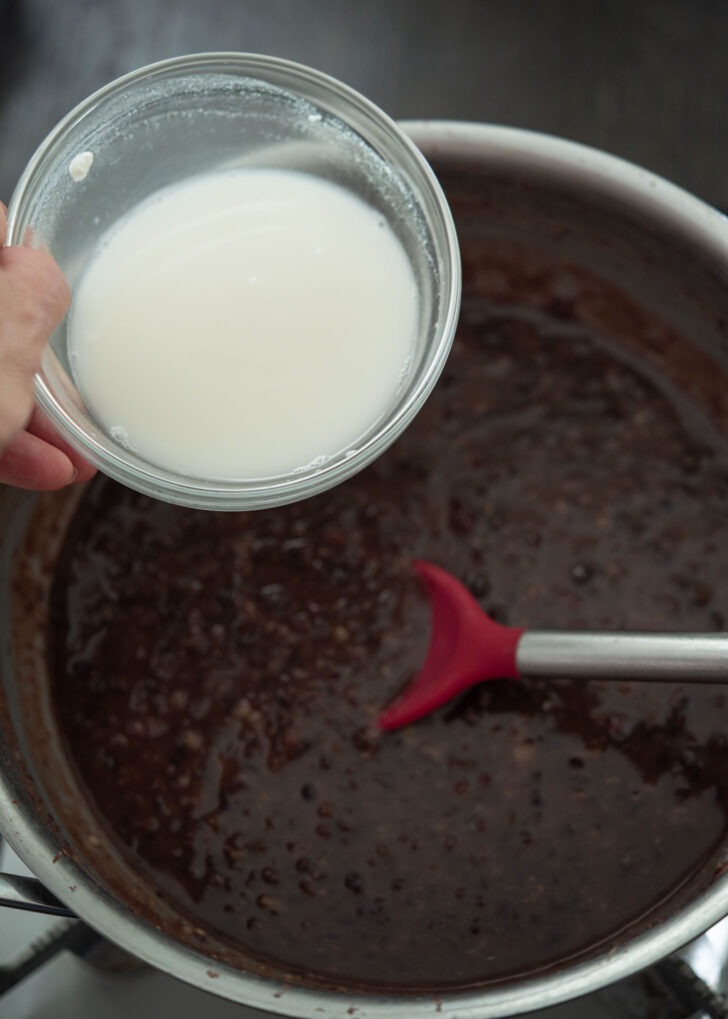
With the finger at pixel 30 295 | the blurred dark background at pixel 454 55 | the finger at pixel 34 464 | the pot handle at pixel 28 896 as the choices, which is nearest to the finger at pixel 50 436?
Answer: the finger at pixel 34 464

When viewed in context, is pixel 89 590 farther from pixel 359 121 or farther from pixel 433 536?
pixel 359 121

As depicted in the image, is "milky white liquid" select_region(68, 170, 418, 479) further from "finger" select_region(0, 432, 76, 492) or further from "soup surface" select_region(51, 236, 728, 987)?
"soup surface" select_region(51, 236, 728, 987)

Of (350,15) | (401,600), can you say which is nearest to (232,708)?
(401,600)

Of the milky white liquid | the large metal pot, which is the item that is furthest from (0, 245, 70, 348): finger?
the large metal pot

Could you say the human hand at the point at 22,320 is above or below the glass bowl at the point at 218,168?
below

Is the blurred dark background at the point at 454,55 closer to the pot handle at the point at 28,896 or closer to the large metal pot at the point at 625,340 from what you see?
the large metal pot at the point at 625,340

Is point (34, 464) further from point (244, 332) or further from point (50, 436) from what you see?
point (244, 332)

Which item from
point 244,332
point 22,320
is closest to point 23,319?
point 22,320
